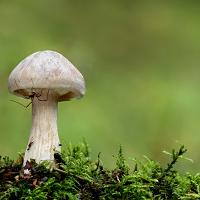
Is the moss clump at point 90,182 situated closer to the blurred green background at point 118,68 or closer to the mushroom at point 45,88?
the mushroom at point 45,88

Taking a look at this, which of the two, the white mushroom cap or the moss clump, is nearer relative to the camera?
the moss clump

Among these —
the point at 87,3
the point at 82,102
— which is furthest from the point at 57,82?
the point at 87,3

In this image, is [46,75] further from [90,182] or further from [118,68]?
[118,68]

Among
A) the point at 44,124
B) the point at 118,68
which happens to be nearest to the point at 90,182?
the point at 44,124

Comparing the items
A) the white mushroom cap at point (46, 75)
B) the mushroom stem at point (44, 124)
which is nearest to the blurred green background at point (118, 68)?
the mushroom stem at point (44, 124)

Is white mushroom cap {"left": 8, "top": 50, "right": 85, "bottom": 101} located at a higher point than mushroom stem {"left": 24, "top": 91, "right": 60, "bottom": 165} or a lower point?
higher

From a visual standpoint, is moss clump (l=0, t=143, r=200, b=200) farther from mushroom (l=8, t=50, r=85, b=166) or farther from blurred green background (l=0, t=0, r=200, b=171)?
blurred green background (l=0, t=0, r=200, b=171)

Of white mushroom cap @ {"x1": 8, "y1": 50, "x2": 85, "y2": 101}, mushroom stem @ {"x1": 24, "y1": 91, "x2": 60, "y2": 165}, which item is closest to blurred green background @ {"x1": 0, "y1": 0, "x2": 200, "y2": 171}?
mushroom stem @ {"x1": 24, "y1": 91, "x2": 60, "y2": 165}
